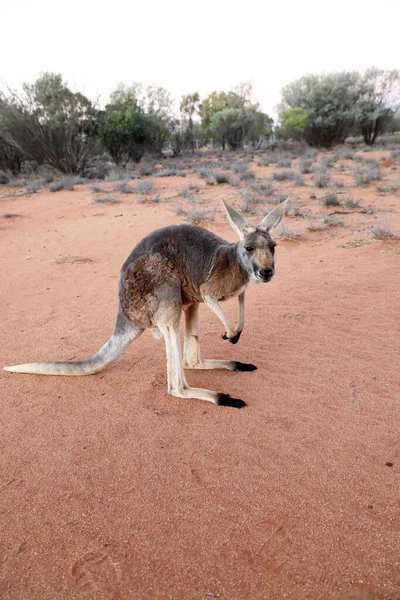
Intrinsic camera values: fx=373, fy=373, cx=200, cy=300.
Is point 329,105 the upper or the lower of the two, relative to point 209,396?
upper

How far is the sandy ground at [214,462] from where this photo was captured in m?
1.76

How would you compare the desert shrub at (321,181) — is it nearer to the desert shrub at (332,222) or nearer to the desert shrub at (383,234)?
the desert shrub at (332,222)

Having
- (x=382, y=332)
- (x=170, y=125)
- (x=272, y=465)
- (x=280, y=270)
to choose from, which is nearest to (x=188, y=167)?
(x=170, y=125)

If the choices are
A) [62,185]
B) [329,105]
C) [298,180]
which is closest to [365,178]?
[298,180]

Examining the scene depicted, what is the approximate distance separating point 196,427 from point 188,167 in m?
19.7

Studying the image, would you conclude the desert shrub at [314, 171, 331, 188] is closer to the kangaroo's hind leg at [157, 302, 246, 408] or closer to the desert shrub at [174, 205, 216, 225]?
the desert shrub at [174, 205, 216, 225]

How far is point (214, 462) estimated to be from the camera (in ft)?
7.97

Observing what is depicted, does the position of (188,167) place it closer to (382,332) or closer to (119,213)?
(119,213)

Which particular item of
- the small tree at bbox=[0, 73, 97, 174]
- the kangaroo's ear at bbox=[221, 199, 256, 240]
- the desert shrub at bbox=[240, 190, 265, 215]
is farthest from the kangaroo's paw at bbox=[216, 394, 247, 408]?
the small tree at bbox=[0, 73, 97, 174]

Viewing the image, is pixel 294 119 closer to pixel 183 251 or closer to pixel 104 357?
pixel 183 251

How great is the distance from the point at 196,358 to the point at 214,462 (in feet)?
3.98

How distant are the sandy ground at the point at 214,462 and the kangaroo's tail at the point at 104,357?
17cm

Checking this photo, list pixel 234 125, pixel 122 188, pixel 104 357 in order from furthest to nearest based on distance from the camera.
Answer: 1. pixel 234 125
2. pixel 122 188
3. pixel 104 357

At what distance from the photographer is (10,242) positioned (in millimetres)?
8805
